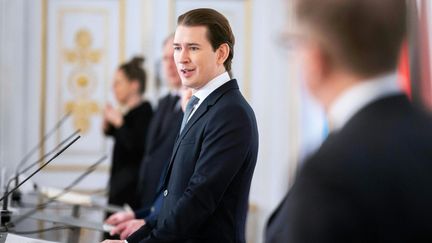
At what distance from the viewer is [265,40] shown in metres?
5.03

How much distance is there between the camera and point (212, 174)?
5.51 feet

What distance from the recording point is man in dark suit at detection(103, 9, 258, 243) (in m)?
1.69

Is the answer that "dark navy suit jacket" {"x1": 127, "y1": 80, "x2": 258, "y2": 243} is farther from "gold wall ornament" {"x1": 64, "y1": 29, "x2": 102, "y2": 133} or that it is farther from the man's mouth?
"gold wall ornament" {"x1": 64, "y1": 29, "x2": 102, "y2": 133}

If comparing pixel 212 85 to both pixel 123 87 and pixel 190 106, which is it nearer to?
pixel 190 106

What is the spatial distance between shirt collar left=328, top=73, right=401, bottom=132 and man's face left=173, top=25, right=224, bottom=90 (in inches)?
32.5

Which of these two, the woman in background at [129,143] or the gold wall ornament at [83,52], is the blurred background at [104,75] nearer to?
the gold wall ornament at [83,52]

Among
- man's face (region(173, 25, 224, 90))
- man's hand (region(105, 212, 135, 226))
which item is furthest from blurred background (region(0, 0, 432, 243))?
man's face (region(173, 25, 224, 90))

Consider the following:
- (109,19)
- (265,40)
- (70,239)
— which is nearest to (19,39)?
(109,19)

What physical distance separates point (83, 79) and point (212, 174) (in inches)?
141

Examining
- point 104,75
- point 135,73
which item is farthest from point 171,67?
point 104,75

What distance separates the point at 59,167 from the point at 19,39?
0.99 metres

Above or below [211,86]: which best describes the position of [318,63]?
above

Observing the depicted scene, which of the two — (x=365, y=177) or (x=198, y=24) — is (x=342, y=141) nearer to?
(x=365, y=177)

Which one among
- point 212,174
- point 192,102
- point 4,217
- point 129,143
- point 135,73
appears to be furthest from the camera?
point 135,73
